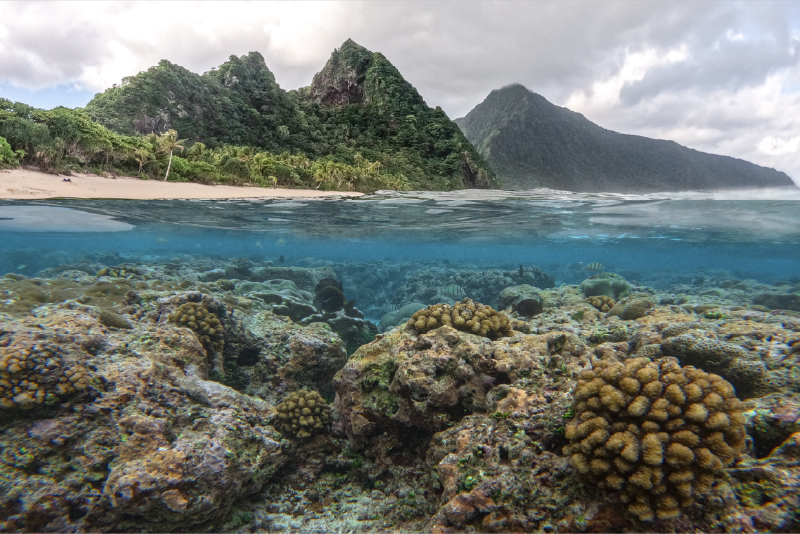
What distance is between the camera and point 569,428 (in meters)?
2.96

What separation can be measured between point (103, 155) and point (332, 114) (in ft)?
157

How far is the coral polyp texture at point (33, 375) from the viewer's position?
145 inches

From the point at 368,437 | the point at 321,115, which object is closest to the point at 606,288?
the point at 368,437

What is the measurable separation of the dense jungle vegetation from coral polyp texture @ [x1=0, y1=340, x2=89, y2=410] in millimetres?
Answer: 12324

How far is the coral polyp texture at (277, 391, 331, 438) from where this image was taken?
5398 mm

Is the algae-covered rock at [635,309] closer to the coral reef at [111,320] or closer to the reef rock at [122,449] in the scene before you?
the reef rock at [122,449]

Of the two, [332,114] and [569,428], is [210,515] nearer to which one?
[569,428]

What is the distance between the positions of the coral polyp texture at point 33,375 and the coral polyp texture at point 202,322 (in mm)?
2638

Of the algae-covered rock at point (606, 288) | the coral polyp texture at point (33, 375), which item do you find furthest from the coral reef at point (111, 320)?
the algae-covered rock at point (606, 288)

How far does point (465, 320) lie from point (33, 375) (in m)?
5.54

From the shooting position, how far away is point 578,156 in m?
99.3

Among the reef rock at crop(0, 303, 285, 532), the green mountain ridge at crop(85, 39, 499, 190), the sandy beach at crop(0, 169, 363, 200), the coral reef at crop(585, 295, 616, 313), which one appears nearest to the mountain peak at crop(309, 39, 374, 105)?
the green mountain ridge at crop(85, 39, 499, 190)

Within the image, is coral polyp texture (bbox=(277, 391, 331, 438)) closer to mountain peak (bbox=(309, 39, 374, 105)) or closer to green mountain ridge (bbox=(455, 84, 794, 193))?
mountain peak (bbox=(309, 39, 374, 105))

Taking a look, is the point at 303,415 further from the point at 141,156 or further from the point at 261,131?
the point at 261,131
